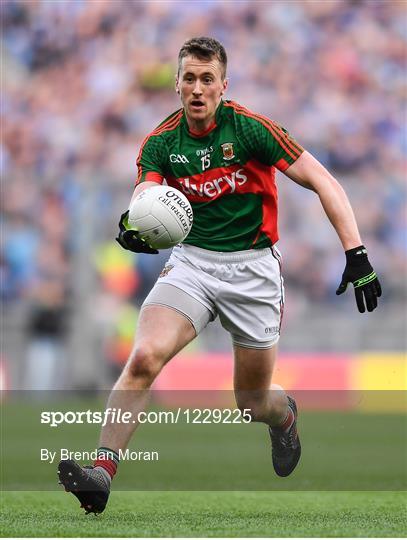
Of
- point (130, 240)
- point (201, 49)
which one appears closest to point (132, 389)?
point (130, 240)

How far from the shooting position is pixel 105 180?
1836cm

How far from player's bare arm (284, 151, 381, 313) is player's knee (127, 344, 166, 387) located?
88 centimetres

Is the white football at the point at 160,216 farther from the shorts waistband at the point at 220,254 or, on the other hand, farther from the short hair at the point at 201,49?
the short hair at the point at 201,49

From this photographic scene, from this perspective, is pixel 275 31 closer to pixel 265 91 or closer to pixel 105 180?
pixel 265 91

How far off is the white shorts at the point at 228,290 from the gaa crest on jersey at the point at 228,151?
19.7 inches

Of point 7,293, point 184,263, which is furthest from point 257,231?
point 7,293

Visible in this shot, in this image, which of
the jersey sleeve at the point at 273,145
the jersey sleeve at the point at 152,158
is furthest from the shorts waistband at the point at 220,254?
the jersey sleeve at the point at 273,145

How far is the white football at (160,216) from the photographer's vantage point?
5031 mm

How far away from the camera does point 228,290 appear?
5.45 m

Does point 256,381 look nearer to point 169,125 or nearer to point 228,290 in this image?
point 228,290

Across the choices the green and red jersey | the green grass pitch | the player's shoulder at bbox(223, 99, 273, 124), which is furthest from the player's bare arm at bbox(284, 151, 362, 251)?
the green grass pitch

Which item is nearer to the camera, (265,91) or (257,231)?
(257,231)

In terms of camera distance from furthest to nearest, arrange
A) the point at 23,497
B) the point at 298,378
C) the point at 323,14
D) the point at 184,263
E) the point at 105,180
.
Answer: the point at 323,14 → the point at 105,180 → the point at 298,378 → the point at 23,497 → the point at 184,263

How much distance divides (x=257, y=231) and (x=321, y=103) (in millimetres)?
13885
